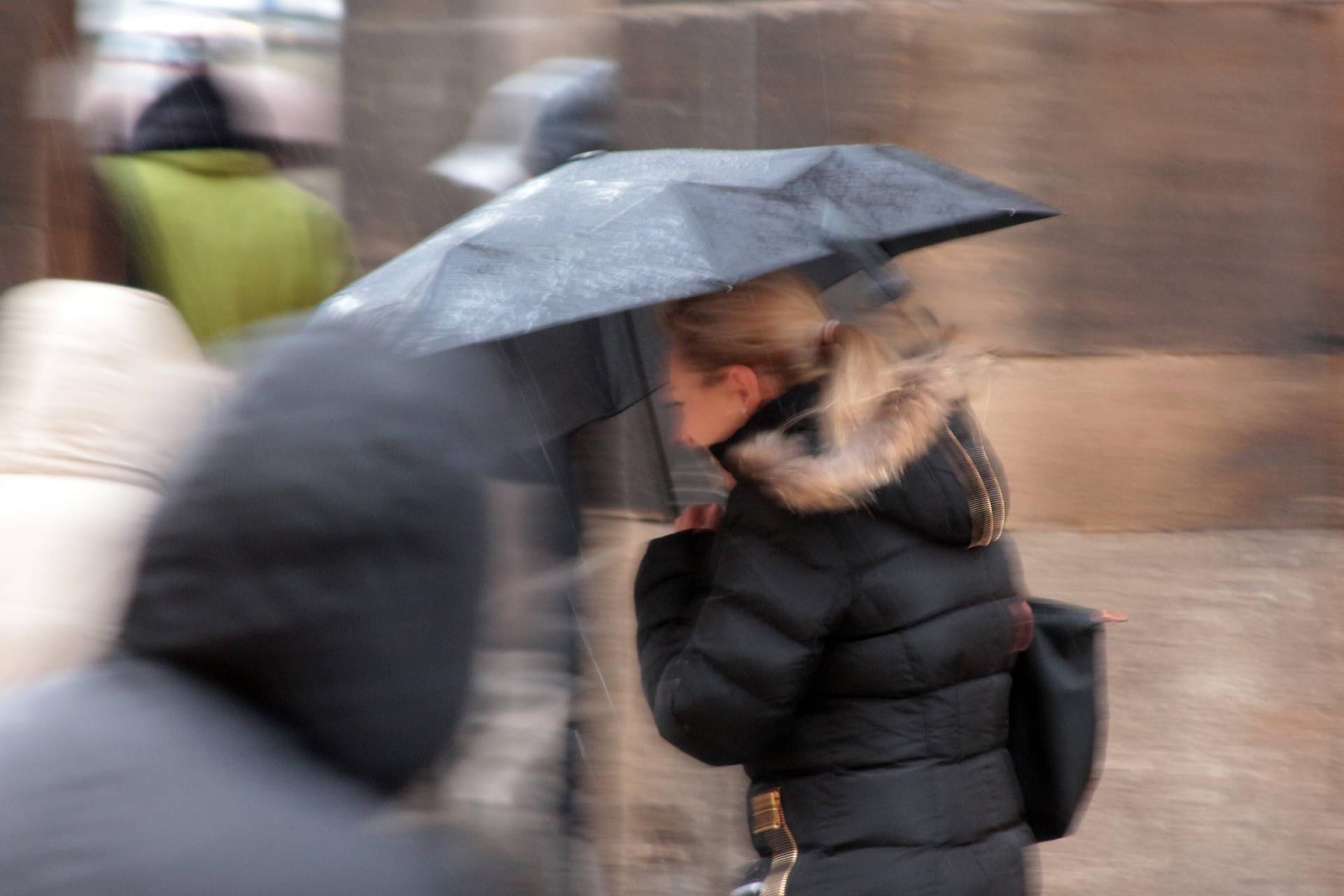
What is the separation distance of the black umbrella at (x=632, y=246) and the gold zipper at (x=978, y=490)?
36 centimetres

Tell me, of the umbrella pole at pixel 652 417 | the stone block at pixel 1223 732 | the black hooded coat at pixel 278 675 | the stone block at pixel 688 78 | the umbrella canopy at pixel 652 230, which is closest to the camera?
the black hooded coat at pixel 278 675

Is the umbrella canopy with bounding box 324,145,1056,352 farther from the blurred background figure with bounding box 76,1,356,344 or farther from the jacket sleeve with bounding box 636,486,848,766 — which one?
the blurred background figure with bounding box 76,1,356,344

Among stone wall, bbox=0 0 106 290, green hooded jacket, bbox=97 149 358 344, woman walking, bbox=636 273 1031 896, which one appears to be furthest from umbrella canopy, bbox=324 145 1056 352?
stone wall, bbox=0 0 106 290

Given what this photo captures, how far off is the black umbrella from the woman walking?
19cm

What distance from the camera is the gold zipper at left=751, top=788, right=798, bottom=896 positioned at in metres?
2.46

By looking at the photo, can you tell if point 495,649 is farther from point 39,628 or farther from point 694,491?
point 694,491

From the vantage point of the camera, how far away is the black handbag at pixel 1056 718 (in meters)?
2.59

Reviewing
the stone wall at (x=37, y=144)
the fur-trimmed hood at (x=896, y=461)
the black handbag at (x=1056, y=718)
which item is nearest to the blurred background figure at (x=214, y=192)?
the stone wall at (x=37, y=144)

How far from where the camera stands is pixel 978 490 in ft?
8.00

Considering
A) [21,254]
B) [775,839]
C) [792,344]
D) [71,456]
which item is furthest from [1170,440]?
[21,254]

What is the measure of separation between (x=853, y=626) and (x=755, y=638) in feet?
0.50

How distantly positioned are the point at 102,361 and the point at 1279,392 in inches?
109

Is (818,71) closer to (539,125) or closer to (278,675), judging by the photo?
(539,125)

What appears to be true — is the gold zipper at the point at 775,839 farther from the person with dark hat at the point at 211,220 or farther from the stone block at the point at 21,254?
the stone block at the point at 21,254
